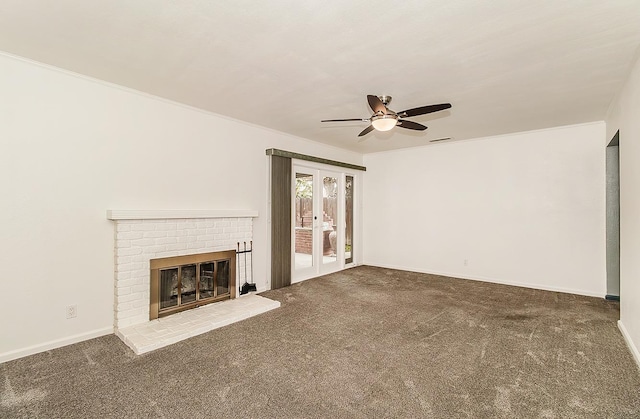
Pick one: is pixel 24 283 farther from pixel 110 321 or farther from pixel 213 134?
pixel 213 134

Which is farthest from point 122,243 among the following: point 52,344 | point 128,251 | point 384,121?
point 384,121

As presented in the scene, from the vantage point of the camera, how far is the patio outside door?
552 centimetres

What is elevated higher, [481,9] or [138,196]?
[481,9]

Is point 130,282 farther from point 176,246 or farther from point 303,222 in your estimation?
point 303,222

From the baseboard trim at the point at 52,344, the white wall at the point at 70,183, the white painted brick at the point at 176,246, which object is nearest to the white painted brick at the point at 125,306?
the white wall at the point at 70,183

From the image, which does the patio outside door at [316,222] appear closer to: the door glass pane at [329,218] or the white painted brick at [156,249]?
the door glass pane at [329,218]

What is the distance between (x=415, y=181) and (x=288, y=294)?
11.4 feet

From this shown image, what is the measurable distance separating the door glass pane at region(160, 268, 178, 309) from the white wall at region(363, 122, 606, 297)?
4341mm

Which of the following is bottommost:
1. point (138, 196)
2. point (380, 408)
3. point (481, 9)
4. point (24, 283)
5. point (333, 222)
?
point (380, 408)

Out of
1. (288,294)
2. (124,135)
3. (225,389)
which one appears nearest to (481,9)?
(225,389)

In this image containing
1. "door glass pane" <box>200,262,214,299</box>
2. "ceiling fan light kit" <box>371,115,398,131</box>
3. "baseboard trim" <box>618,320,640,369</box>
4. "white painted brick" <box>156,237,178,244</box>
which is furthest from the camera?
"door glass pane" <box>200,262,214,299</box>

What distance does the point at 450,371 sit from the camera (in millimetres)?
2432

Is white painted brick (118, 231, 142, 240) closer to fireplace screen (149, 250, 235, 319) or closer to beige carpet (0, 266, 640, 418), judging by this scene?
fireplace screen (149, 250, 235, 319)

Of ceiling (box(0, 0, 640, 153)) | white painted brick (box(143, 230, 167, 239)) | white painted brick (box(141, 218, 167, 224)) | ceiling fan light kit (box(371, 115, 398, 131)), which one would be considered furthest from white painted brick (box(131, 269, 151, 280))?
ceiling fan light kit (box(371, 115, 398, 131))
